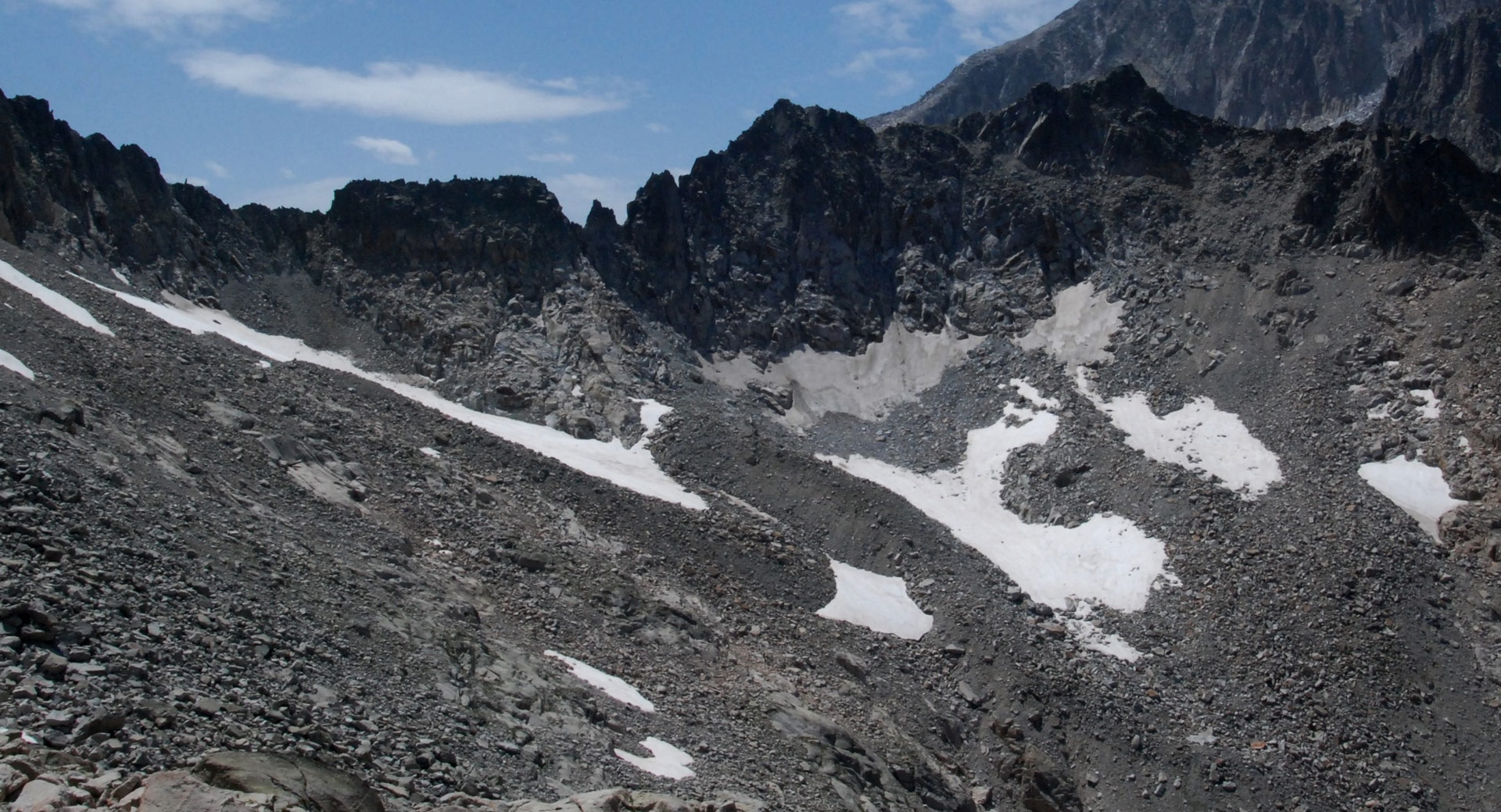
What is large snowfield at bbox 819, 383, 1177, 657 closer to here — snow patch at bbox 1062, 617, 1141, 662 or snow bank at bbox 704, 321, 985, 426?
snow patch at bbox 1062, 617, 1141, 662

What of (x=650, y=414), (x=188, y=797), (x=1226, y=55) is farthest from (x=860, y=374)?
(x=1226, y=55)

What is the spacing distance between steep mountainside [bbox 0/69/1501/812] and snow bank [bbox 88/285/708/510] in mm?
347

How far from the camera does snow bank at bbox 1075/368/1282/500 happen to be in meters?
41.9

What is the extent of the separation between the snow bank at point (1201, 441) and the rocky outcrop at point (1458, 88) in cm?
5722

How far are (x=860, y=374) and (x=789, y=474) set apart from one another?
14.3m

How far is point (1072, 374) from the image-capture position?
51469 millimetres

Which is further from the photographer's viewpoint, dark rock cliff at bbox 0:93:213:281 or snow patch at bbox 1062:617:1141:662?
dark rock cliff at bbox 0:93:213:281

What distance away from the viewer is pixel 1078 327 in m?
54.3

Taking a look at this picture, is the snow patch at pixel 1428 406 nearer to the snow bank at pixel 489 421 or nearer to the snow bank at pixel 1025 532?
the snow bank at pixel 1025 532

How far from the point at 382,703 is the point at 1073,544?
1116 inches

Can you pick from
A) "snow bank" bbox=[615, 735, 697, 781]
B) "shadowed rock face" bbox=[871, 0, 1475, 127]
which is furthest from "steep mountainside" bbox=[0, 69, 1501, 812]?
"shadowed rock face" bbox=[871, 0, 1475, 127]

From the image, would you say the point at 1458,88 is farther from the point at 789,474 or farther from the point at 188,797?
the point at 188,797

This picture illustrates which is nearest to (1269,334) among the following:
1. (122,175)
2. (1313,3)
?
(122,175)

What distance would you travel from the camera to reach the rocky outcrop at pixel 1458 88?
91312 mm
